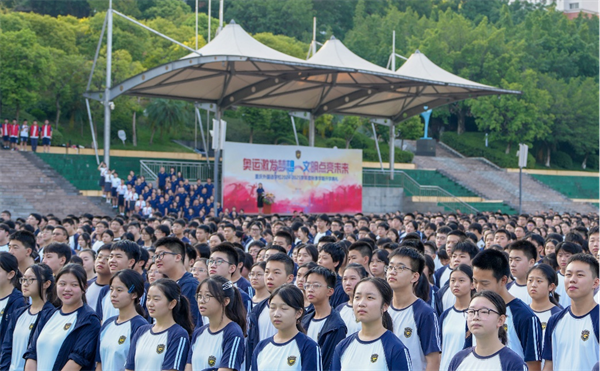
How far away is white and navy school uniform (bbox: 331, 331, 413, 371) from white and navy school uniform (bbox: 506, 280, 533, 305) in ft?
8.13

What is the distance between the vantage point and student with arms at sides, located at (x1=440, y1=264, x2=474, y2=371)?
18.5 feet

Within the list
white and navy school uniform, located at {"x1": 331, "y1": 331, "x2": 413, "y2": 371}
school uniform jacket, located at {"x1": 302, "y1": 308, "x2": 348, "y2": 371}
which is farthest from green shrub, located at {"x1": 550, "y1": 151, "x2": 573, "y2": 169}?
white and navy school uniform, located at {"x1": 331, "y1": 331, "x2": 413, "y2": 371}

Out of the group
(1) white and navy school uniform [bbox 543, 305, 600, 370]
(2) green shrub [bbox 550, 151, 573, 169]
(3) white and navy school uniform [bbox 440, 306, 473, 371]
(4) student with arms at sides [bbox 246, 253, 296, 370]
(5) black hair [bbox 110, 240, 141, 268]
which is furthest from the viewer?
(2) green shrub [bbox 550, 151, 573, 169]

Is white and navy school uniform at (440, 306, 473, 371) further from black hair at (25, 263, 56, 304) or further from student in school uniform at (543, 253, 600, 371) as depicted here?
black hair at (25, 263, 56, 304)

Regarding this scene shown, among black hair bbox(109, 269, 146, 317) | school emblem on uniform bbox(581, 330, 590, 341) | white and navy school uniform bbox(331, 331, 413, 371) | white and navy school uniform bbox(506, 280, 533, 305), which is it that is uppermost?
black hair bbox(109, 269, 146, 317)

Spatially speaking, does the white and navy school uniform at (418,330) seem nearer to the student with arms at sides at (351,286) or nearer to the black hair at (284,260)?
the student with arms at sides at (351,286)

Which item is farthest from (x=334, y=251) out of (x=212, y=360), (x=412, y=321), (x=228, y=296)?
(x=212, y=360)

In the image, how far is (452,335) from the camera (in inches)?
224

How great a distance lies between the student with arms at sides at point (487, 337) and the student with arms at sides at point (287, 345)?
36.5 inches

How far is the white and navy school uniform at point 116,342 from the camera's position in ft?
17.7

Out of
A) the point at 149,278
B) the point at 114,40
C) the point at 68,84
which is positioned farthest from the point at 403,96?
the point at 149,278

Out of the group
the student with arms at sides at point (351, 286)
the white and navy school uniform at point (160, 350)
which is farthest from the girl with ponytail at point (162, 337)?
the student with arms at sides at point (351, 286)

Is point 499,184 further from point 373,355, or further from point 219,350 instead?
point 373,355

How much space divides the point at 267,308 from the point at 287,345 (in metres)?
1.31
